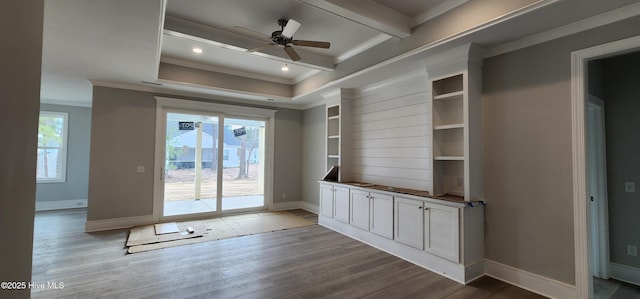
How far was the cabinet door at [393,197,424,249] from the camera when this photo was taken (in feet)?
11.4

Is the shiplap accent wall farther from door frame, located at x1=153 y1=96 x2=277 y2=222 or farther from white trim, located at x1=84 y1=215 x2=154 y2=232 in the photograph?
white trim, located at x1=84 y1=215 x2=154 y2=232

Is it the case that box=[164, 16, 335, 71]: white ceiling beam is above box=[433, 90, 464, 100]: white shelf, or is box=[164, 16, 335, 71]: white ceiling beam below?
above

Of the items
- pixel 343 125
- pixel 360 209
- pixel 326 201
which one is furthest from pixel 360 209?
pixel 343 125

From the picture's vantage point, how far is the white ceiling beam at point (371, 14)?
108 inches

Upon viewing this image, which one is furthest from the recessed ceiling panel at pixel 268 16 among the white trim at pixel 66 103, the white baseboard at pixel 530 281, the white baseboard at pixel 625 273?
the white trim at pixel 66 103

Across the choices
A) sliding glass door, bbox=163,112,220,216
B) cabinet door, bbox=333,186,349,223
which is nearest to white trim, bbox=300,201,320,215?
cabinet door, bbox=333,186,349,223

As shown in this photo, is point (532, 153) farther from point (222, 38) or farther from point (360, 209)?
point (222, 38)

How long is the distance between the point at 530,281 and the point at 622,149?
6.25ft

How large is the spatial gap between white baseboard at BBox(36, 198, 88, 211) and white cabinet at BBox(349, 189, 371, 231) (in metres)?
6.84

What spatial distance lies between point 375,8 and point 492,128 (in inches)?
75.7

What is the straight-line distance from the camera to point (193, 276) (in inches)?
121

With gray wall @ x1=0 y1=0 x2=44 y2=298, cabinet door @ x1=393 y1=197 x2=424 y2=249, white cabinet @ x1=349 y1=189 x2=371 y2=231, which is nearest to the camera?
gray wall @ x1=0 y1=0 x2=44 y2=298

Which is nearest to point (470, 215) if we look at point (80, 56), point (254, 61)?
point (254, 61)

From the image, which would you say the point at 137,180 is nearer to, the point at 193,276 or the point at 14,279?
the point at 193,276
